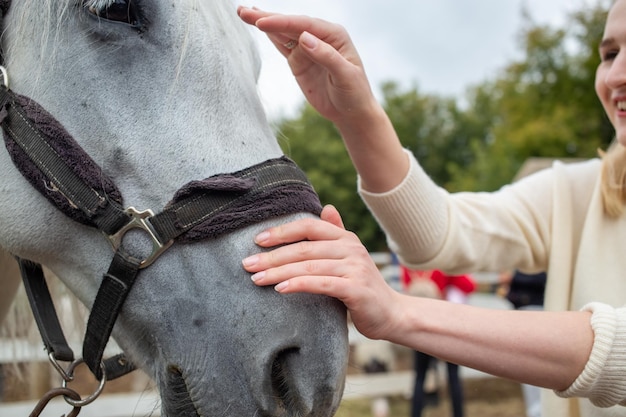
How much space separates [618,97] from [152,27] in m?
1.45

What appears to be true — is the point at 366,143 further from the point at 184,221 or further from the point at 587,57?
the point at 587,57

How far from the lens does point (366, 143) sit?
2018 millimetres

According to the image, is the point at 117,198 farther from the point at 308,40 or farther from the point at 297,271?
the point at 308,40

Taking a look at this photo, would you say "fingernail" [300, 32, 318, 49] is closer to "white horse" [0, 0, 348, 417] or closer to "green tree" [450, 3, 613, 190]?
"white horse" [0, 0, 348, 417]

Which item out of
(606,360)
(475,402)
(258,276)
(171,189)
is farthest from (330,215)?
(475,402)

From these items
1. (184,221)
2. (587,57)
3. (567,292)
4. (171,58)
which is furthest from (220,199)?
(587,57)

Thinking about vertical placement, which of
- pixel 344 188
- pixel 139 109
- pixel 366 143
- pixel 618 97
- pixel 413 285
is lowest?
pixel 344 188

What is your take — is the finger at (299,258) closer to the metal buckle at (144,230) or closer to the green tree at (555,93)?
the metal buckle at (144,230)

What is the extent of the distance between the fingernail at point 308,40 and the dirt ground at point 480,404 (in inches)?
218

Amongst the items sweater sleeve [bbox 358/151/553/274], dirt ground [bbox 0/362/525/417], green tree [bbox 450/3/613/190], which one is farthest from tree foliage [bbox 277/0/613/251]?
sweater sleeve [bbox 358/151/553/274]

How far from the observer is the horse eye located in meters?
1.42

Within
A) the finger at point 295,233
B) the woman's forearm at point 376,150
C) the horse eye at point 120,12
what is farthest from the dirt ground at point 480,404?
the horse eye at point 120,12

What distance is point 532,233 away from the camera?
7.09ft

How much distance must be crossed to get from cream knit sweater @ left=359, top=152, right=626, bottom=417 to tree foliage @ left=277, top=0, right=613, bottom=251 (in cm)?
852
